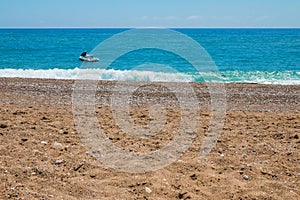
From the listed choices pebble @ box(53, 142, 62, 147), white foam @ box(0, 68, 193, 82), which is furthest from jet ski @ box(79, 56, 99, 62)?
pebble @ box(53, 142, 62, 147)

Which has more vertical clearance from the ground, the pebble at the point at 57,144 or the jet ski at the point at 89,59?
the jet ski at the point at 89,59

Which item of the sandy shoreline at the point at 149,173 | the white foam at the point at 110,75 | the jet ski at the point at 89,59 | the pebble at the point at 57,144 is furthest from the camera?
the jet ski at the point at 89,59

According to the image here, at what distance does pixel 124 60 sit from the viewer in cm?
3391

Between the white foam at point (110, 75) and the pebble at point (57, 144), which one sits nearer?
the pebble at point (57, 144)

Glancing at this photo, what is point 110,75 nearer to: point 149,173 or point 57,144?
point 57,144

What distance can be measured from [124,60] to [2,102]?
981 inches

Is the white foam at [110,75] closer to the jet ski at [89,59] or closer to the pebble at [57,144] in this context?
the jet ski at [89,59]

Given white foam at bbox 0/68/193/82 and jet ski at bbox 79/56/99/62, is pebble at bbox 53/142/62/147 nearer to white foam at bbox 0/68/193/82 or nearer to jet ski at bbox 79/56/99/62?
white foam at bbox 0/68/193/82

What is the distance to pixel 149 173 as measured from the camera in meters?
4.58

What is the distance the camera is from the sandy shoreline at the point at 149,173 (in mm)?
4062

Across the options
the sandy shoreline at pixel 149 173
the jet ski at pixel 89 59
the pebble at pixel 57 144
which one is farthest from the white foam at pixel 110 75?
the pebble at pixel 57 144

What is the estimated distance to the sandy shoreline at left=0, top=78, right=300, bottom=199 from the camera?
406cm

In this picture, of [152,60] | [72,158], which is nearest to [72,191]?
[72,158]

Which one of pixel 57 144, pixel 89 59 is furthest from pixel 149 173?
pixel 89 59
